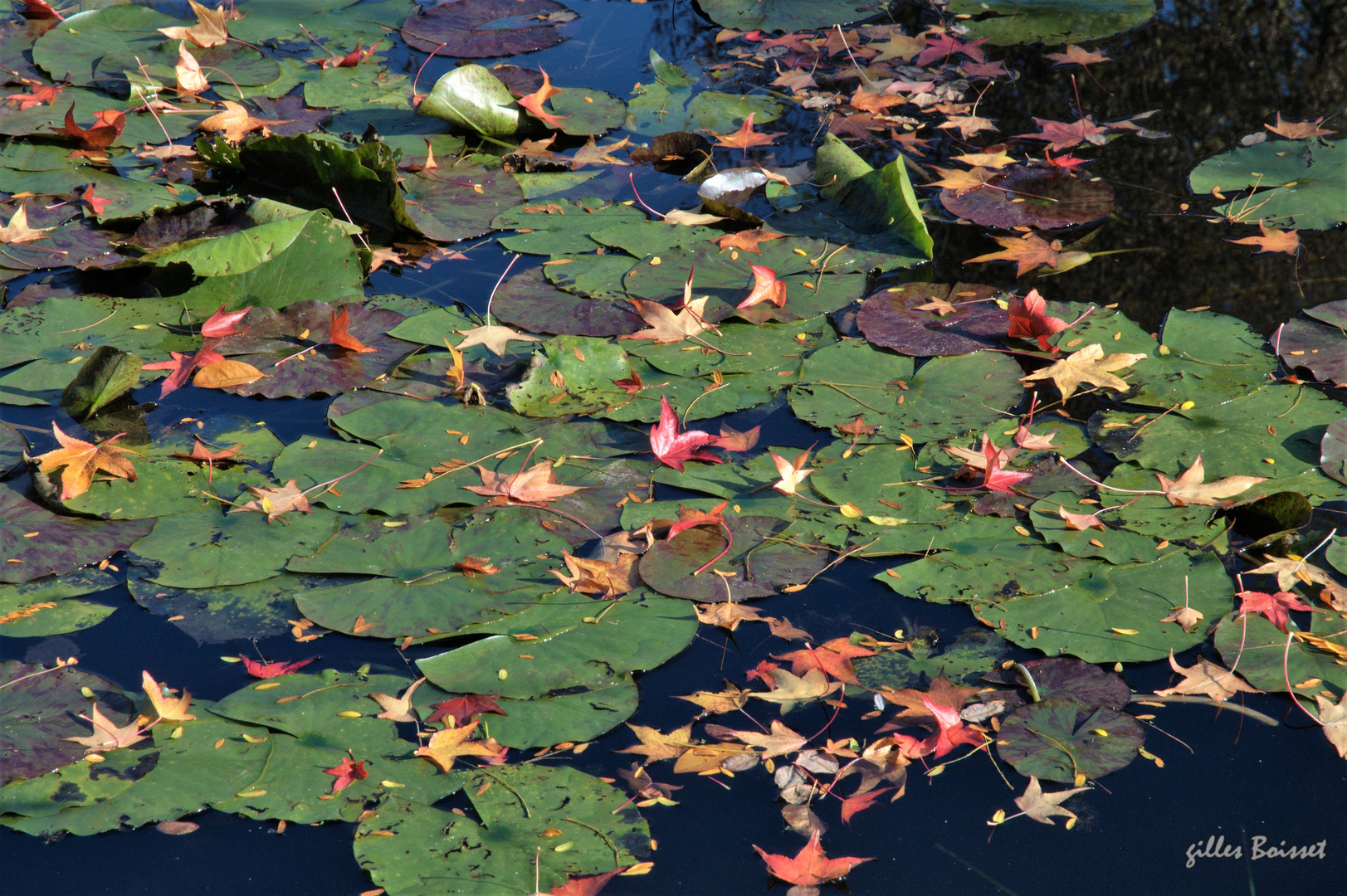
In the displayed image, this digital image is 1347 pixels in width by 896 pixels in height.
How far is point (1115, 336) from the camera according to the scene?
2.40 m

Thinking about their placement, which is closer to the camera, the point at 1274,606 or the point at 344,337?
the point at 1274,606

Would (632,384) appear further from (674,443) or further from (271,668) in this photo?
(271,668)

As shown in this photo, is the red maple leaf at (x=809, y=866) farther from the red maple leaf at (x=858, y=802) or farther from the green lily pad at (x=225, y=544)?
the green lily pad at (x=225, y=544)

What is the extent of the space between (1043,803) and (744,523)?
749 mm

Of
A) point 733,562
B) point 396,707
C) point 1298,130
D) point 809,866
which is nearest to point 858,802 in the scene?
point 809,866

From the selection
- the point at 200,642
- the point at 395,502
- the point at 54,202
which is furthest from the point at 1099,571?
the point at 54,202

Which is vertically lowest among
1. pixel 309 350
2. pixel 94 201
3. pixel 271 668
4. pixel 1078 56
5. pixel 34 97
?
pixel 271 668

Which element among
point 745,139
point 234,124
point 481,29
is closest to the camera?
point 745,139

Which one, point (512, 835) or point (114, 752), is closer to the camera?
point (512, 835)

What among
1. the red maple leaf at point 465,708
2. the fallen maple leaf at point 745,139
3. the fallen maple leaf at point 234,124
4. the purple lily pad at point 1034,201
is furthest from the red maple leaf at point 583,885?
the fallen maple leaf at point 234,124

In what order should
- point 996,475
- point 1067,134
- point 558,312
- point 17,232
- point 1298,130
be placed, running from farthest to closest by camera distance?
point 1067,134 < point 1298,130 < point 17,232 < point 558,312 < point 996,475

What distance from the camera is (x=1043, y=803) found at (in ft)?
4.82

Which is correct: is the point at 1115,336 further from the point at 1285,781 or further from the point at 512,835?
the point at 512,835

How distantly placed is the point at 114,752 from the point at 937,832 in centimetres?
131
